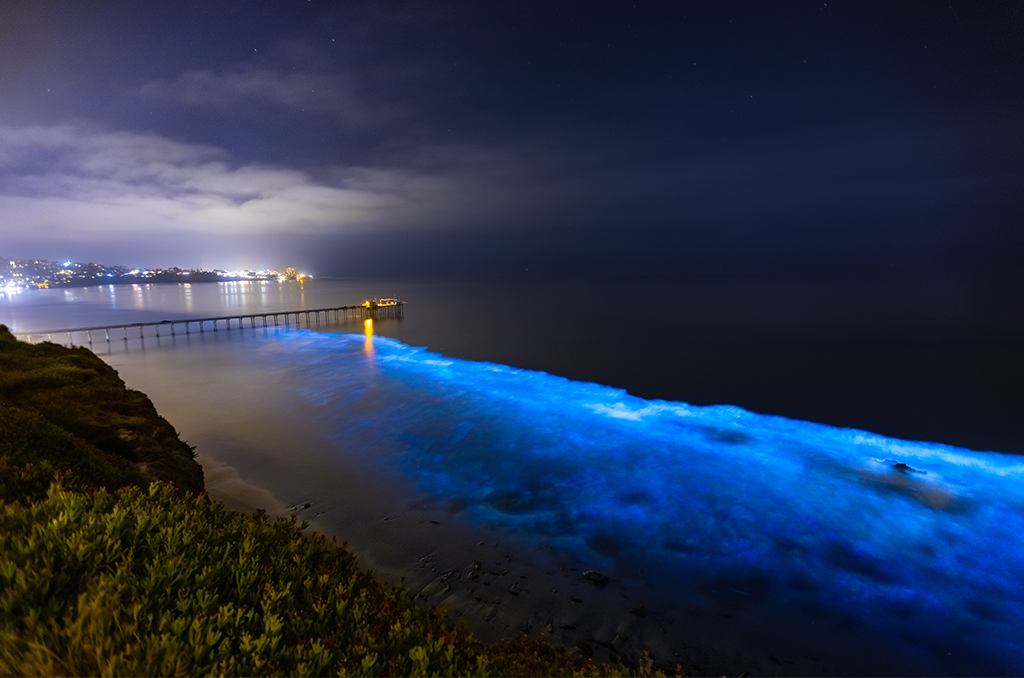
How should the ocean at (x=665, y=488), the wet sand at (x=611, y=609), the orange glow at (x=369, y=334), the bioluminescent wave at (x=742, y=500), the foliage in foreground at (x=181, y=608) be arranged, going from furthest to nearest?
the orange glow at (x=369, y=334)
the bioluminescent wave at (x=742, y=500)
the ocean at (x=665, y=488)
the wet sand at (x=611, y=609)
the foliage in foreground at (x=181, y=608)

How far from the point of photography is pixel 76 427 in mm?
12328

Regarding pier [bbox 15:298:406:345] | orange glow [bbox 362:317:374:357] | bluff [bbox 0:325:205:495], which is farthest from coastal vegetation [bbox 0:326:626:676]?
pier [bbox 15:298:406:345]

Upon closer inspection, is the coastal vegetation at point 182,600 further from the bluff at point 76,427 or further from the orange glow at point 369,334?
the orange glow at point 369,334

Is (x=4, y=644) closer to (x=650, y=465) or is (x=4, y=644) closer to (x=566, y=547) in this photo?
(x=566, y=547)

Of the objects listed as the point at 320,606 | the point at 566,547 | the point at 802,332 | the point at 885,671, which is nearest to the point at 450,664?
the point at 320,606

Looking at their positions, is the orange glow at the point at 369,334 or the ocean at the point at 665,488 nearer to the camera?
the ocean at the point at 665,488

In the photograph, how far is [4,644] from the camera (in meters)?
4.01

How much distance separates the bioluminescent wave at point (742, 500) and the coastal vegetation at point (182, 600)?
27.0 ft

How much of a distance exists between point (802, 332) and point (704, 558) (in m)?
61.4

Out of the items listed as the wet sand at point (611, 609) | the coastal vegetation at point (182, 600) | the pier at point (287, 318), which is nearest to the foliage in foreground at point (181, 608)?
the coastal vegetation at point (182, 600)

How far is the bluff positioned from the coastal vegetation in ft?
3.49

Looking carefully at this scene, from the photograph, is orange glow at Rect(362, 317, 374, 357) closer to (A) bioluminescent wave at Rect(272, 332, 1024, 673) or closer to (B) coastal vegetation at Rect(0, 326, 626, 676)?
(A) bioluminescent wave at Rect(272, 332, 1024, 673)

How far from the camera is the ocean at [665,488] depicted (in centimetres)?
1097

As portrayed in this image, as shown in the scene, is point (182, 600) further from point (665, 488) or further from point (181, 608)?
point (665, 488)
